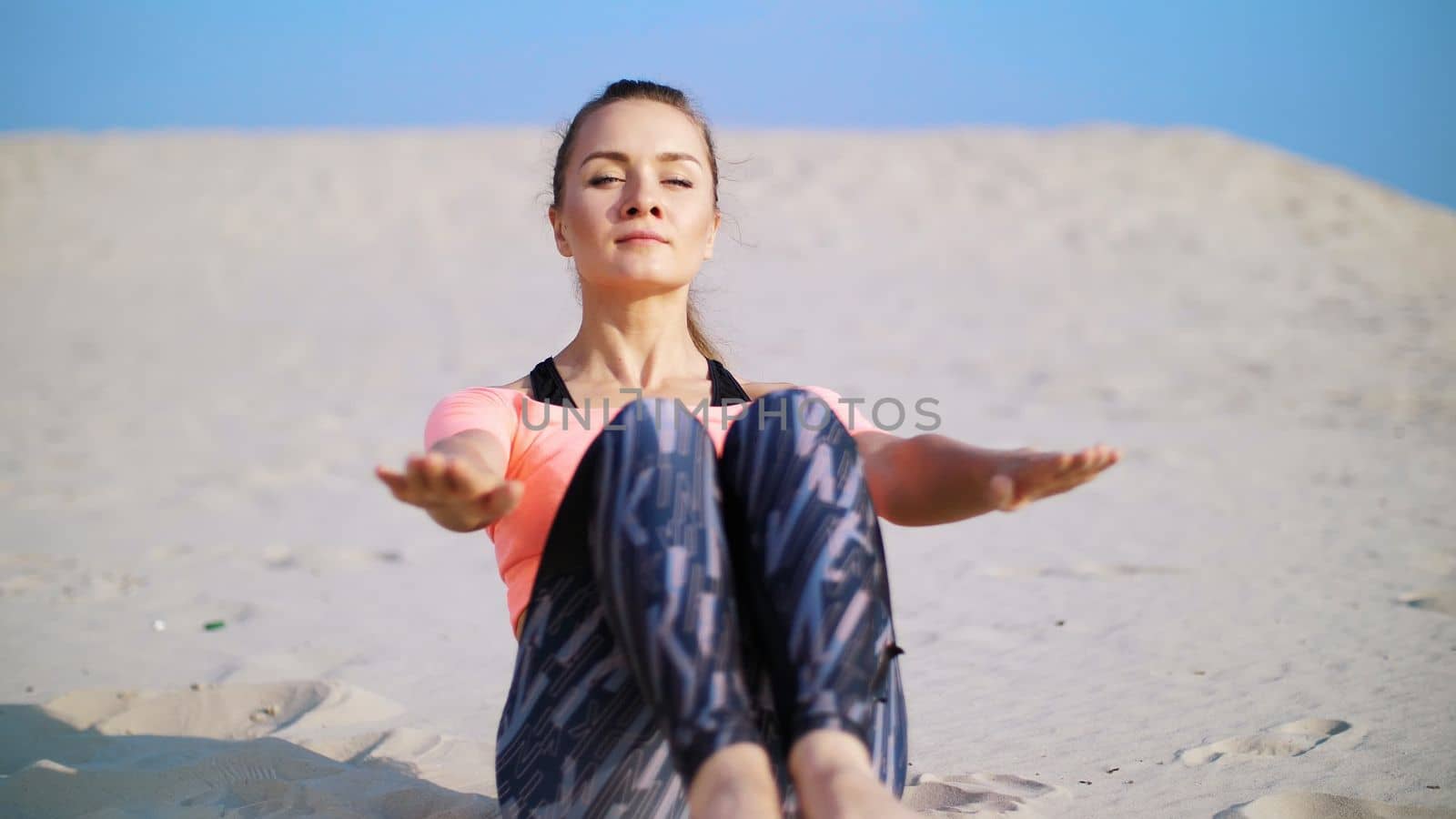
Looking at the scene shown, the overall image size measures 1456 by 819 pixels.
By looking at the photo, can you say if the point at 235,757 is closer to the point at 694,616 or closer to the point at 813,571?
the point at 694,616

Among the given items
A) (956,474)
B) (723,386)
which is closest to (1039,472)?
(956,474)

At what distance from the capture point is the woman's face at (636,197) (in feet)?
7.75

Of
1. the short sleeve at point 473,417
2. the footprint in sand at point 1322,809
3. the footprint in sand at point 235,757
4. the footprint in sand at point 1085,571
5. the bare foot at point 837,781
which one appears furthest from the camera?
the footprint in sand at point 1085,571

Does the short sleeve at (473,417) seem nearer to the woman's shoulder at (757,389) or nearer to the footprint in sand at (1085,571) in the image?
the woman's shoulder at (757,389)

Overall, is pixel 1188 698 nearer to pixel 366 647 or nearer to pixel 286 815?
pixel 286 815

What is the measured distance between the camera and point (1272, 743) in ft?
8.87

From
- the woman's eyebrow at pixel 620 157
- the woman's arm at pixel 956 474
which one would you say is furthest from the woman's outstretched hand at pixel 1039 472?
the woman's eyebrow at pixel 620 157

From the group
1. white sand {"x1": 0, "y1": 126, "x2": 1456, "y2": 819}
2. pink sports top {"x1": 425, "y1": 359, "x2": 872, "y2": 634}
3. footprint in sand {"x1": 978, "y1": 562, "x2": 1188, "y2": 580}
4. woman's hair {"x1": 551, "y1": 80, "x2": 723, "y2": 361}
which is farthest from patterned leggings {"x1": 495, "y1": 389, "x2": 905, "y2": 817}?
footprint in sand {"x1": 978, "y1": 562, "x2": 1188, "y2": 580}

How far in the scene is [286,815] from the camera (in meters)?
2.41

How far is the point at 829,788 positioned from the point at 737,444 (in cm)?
58

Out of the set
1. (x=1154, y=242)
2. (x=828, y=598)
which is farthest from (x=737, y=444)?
(x=1154, y=242)

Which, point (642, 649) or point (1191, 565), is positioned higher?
point (642, 649)

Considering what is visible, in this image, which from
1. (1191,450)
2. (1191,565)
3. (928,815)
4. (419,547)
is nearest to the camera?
(928,815)

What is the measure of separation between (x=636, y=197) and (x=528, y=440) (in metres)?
0.52
